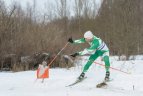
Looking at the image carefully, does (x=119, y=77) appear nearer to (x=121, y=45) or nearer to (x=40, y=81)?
(x=40, y=81)

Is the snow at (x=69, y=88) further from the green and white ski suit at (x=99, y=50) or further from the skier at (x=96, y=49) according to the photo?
the green and white ski suit at (x=99, y=50)

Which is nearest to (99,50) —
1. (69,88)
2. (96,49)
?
(96,49)

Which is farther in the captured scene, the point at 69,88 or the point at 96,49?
the point at 96,49

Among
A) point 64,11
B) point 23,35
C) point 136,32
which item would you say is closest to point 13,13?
point 23,35

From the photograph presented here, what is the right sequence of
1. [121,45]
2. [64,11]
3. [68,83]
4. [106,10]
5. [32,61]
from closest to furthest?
1. [68,83]
2. [32,61]
3. [121,45]
4. [106,10]
5. [64,11]

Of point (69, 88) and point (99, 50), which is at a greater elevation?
point (99, 50)

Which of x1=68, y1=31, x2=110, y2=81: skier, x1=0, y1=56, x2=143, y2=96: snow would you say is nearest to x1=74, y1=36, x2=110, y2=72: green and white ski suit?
x1=68, y1=31, x2=110, y2=81: skier

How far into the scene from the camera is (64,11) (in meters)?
46.0

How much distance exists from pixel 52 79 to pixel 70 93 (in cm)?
209

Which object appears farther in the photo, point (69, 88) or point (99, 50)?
point (99, 50)

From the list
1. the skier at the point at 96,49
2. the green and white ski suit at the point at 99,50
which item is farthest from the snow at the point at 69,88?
the green and white ski suit at the point at 99,50

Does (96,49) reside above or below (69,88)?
above

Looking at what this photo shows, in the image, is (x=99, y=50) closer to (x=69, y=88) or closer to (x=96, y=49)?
(x=96, y=49)

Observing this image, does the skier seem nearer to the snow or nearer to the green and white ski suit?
the green and white ski suit
